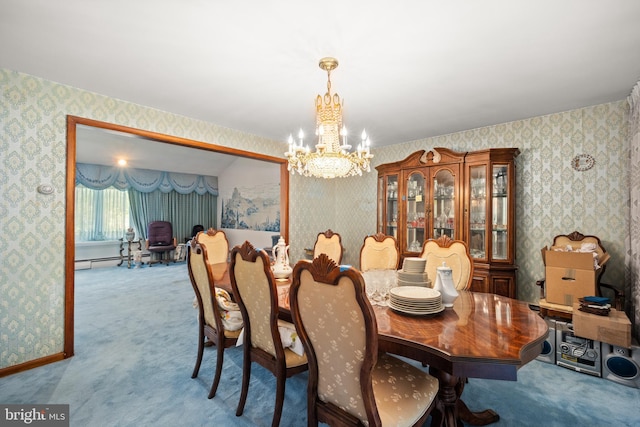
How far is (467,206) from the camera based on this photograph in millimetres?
3492

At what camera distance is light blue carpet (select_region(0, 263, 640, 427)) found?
183 centimetres

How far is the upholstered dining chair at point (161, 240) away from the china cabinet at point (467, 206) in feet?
18.9

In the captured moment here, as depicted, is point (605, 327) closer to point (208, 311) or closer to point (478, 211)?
point (478, 211)

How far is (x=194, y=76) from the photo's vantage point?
7.95ft

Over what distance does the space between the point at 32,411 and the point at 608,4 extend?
4.14 m

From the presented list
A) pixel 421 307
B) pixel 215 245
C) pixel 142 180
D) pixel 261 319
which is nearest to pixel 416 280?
pixel 421 307

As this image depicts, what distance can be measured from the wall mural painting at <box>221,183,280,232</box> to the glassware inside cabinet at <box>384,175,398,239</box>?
3067 mm

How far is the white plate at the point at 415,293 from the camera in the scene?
1603 millimetres

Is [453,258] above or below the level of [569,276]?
above

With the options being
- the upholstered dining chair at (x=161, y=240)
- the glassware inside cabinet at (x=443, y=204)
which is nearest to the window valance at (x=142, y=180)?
the upholstered dining chair at (x=161, y=240)

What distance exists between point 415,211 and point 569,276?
1.78m

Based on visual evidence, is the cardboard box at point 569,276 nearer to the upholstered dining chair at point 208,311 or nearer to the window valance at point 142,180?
the upholstered dining chair at point 208,311

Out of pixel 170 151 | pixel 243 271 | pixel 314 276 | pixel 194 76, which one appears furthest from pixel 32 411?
pixel 170 151

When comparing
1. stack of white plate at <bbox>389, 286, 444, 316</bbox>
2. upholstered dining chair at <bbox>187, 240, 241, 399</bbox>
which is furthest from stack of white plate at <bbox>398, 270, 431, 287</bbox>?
upholstered dining chair at <bbox>187, 240, 241, 399</bbox>
